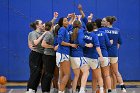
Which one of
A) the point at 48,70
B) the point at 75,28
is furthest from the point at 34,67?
the point at 75,28

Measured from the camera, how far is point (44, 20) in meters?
13.5

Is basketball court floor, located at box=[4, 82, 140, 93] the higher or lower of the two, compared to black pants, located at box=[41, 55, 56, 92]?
lower

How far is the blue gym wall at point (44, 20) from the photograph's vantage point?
13.5 m

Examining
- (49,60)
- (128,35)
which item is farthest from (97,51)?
(128,35)

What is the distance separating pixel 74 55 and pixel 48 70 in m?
0.84

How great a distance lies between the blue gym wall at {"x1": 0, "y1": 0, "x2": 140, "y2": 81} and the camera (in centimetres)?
1351

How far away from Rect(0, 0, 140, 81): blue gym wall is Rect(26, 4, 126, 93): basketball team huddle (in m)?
3.53

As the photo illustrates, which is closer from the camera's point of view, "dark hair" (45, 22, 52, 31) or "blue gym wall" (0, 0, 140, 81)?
"dark hair" (45, 22, 52, 31)

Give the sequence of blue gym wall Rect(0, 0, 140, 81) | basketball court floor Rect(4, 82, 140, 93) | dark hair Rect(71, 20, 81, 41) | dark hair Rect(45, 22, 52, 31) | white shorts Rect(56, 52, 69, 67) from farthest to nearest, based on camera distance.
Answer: blue gym wall Rect(0, 0, 140, 81), basketball court floor Rect(4, 82, 140, 93), dark hair Rect(45, 22, 52, 31), dark hair Rect(71, 20, 81, 41), white shorts Rect(56, 52, 69, 67)

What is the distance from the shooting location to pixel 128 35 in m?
13.7

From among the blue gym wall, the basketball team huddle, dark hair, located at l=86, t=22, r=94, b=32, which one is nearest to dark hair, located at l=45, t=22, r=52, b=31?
the basketball team huddle

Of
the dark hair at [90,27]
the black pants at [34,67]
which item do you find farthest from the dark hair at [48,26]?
the dark hair at [90,27]

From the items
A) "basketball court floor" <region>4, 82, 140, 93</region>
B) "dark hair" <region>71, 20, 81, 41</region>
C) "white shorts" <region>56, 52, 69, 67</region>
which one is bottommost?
"basketball court floor" <region>4, 82, 140, 93</region>

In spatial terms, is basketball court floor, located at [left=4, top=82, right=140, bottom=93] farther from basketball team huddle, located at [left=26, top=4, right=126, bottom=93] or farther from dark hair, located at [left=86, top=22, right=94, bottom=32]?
dark hair, located at [left=86, top=22, right=94, bottom=32]
